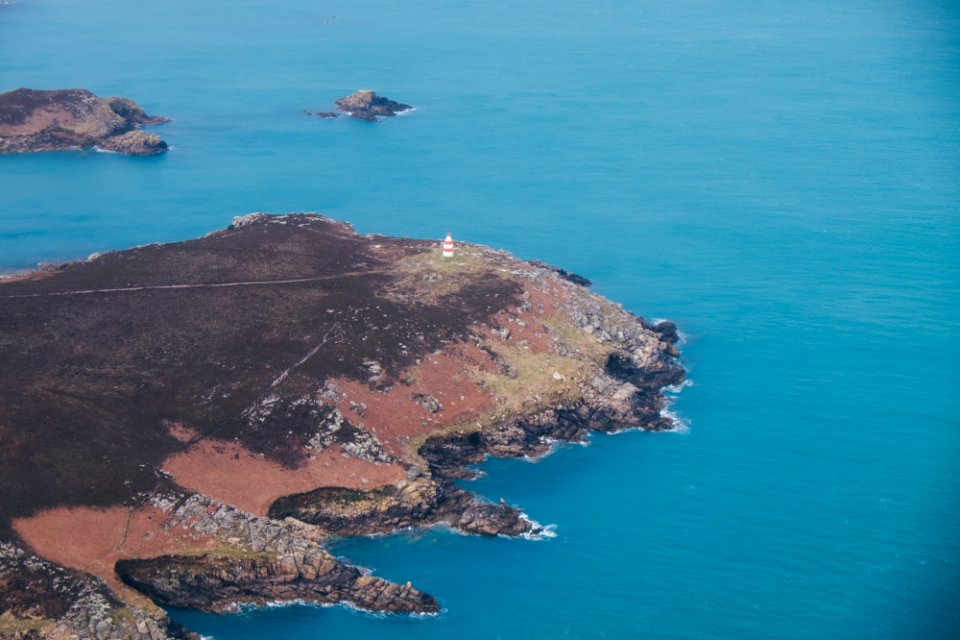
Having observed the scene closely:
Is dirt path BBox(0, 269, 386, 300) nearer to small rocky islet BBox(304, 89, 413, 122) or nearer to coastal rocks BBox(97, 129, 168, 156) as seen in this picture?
coastal rocks BBox(97, 129, 168, 156)

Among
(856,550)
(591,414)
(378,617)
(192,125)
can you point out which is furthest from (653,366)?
(192,125)

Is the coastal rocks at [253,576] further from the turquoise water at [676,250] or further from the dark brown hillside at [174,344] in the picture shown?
the dark brown hillside at [174,344]

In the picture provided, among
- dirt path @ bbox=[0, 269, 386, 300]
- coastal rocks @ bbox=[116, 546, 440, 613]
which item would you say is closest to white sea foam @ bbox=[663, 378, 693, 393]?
dirt path @ bbox=[0, 269, 386, 300]

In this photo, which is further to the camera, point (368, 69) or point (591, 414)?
point (368, 69)

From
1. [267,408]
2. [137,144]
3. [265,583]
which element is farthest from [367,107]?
[265,583]

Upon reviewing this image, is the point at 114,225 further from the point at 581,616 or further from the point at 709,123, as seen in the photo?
the point at 709,123

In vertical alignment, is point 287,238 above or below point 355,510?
above

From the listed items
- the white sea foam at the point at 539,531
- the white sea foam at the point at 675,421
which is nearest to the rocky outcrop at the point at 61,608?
the white sea foam at the point at 539,531
